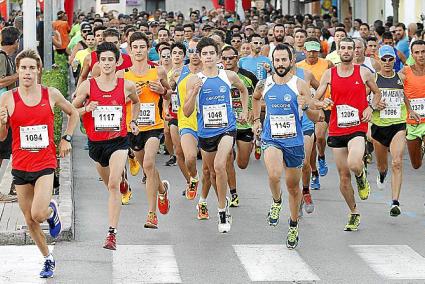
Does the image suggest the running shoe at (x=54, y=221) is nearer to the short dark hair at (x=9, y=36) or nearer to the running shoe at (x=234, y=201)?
the running shoe at (x=234, y=201)

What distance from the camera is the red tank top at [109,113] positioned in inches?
504

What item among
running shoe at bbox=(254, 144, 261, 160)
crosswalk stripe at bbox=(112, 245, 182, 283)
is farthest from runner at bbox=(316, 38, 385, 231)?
running shoe at bbox=(254, 144, 261, 160)

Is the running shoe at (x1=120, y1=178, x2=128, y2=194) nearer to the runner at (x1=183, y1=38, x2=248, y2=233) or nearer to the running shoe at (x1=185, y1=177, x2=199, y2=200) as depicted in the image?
the running shoe at (x1=185, y1=177, x2=199, y2=200)

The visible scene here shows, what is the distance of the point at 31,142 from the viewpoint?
37.3ft

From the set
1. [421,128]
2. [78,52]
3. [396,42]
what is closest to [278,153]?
[421,128]

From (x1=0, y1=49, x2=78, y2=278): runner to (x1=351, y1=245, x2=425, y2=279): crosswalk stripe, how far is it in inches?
112

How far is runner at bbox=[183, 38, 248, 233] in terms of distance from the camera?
44.6 ft

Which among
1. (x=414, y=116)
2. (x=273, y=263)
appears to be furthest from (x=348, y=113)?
(x=273, y=263)

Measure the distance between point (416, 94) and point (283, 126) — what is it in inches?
152

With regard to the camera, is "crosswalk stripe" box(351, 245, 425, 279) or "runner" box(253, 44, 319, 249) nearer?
"crosswalk stripe" box(351, 245, 425, 279)

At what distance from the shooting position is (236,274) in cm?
1138

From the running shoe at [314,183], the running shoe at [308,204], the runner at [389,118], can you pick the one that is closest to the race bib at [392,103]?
the runner at [389,118]

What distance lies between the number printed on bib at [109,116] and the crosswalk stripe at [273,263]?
1634 millimetres

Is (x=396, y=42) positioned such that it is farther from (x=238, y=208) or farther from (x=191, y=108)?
(x=191, y=108)
